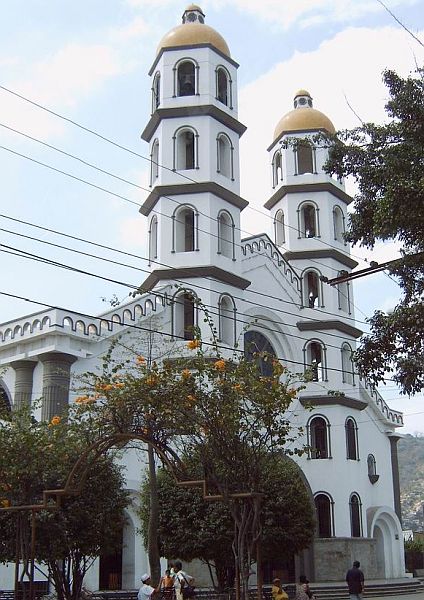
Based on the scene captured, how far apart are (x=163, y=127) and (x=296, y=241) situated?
8.28 metres

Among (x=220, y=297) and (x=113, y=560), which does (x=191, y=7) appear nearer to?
(x=220, y=297)

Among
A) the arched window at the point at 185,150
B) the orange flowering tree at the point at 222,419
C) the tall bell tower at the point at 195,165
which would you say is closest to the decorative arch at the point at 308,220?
the tall bell tower at the point at 195,165

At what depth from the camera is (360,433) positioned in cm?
3459

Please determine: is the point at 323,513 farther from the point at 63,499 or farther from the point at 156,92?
the point at 156,92

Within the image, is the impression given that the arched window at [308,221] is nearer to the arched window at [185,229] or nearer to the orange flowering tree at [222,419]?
the arched window at [185,229]

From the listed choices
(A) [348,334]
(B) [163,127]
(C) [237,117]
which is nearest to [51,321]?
(B) [163,127]

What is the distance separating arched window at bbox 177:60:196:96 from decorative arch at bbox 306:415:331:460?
13.7 meters

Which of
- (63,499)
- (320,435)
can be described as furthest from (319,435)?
(63,499)

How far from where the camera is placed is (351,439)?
110ft

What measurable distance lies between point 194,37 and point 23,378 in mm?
15059

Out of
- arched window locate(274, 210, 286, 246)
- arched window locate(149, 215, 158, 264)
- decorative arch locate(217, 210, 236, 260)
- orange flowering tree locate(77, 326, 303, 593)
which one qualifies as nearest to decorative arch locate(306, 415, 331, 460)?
decorative arch locate(217, 210, 236, 260)

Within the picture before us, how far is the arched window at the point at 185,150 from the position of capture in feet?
102

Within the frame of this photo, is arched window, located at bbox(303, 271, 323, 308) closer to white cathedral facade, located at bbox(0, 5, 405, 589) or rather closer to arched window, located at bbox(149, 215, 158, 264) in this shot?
white cathedral facade, located at bbox(0, 5, 405, 589)

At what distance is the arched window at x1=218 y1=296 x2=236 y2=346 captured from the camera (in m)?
29.7
